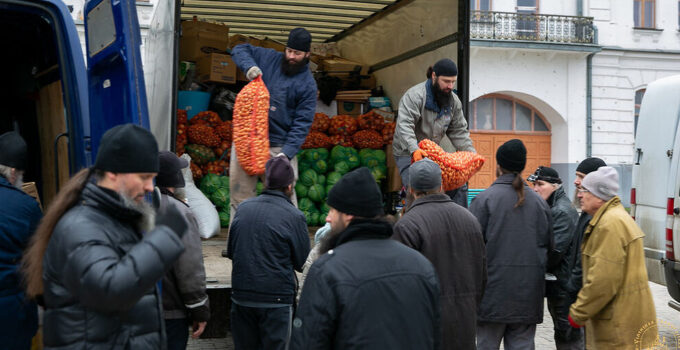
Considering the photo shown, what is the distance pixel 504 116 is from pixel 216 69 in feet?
55.6

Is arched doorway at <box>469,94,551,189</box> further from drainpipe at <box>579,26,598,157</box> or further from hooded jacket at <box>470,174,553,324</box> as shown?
hooded jacket at <box>470,174,553,324</box>

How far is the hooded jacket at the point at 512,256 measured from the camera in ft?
15.9

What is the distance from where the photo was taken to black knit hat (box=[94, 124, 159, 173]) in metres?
2.63

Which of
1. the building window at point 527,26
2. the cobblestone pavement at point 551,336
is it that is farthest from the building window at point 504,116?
the cobblestone pavement at point 551,336


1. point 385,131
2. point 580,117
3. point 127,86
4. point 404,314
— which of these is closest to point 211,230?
point 385,131

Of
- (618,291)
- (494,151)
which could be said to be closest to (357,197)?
(618,291)

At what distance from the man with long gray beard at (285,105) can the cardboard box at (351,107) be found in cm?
333

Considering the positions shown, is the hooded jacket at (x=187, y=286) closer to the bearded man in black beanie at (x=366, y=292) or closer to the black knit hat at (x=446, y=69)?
the bearded man in black beanie at (x=366, y=292)

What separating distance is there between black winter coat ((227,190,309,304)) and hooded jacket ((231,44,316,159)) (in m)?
1.53

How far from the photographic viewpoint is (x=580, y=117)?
24.2m

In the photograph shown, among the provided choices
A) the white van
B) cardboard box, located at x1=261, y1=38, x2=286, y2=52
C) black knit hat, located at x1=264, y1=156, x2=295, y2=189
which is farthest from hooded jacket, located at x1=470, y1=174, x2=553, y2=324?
cardboard box, located at x1=261, y1=38, x2=286, y2=52

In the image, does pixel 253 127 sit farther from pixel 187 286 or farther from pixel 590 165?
pixel 590 165

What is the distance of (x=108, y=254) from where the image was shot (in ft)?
8.06

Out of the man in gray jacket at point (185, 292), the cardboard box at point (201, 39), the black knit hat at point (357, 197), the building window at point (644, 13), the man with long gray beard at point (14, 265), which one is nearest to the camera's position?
the black knit hat at point (357, 197)
